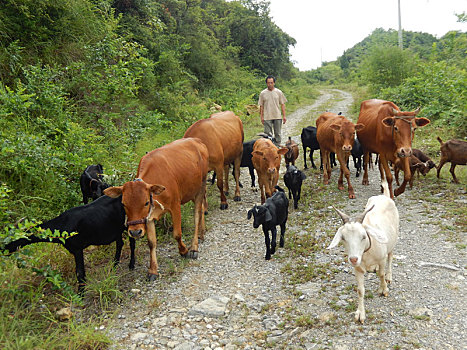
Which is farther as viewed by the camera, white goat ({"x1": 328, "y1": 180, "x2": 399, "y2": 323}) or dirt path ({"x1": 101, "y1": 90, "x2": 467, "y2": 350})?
dirt path ({"x1": 101, "y1": 90, "x2": 467, "y2": 350})

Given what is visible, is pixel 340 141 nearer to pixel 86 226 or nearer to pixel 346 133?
pixel 346 133

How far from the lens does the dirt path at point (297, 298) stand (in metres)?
3.92

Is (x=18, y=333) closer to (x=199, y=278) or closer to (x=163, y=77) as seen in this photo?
(x=199, y=278)

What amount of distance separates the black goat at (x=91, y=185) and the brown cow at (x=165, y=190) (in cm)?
126

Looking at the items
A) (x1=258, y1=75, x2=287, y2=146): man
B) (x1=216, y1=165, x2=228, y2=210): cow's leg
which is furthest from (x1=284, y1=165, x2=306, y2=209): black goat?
(x1=258, y1=75, x2=287, y2=146): man

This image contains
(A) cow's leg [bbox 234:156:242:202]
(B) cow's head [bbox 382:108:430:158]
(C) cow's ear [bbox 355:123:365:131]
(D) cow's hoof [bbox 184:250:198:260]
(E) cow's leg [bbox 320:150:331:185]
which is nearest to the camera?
(D) cow's hoof [bbox 184:250:198:260]

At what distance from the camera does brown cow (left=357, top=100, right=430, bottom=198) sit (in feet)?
23.4

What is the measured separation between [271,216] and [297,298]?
1.42m

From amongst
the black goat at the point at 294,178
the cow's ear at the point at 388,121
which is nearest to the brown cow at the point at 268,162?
the black goat at the point at 294,178

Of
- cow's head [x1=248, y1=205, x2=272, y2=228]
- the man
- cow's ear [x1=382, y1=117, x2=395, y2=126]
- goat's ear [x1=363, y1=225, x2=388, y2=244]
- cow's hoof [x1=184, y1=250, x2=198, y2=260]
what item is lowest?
cow's hoof [x1=184, y1=250, x2=198, y2=260]

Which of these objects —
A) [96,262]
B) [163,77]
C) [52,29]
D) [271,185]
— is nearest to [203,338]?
[96,262]

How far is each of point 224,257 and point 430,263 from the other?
3.23 metres

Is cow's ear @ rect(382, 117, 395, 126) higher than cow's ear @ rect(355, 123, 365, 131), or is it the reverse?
cow's ear @ rect(382, 117, 395, 126)

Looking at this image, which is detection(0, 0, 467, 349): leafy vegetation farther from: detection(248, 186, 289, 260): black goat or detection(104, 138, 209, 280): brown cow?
detection(104, 138, 209, 280): brown cow
